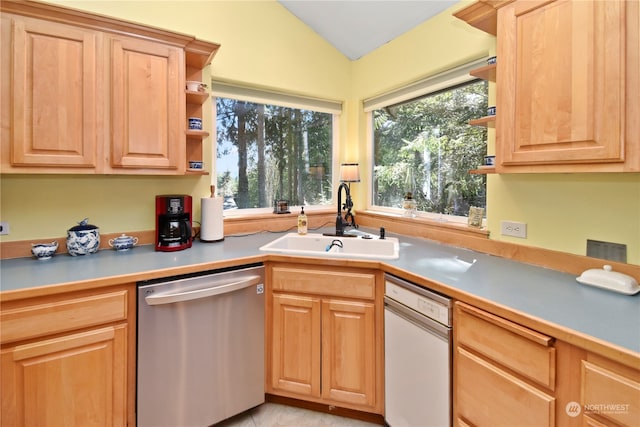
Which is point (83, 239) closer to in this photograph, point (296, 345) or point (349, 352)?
point (296, 345)

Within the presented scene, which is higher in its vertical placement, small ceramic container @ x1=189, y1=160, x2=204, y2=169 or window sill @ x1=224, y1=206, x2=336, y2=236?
small ceramic container @ x1=189, y1=160, x2=204, y2=169

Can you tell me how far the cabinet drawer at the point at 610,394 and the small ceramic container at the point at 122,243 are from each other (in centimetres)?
218

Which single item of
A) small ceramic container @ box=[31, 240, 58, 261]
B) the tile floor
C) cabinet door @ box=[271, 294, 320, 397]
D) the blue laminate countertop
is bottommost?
the tile floor

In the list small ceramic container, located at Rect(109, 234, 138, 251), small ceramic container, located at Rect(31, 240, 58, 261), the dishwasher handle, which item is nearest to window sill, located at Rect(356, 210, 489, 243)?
the dishwasher handle

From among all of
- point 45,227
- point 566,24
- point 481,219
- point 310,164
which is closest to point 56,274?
point 45,227

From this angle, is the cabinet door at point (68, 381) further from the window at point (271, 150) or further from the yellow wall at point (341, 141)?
the window at point (271, 150)

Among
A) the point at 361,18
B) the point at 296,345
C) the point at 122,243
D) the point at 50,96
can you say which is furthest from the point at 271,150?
the point at 296,345

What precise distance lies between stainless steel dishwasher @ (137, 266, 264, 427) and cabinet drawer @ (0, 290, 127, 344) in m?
0.10

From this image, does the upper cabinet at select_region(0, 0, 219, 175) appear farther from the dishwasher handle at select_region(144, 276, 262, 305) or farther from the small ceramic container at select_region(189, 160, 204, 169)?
the dishwasher handle at select_region(144, 276, 262, 305)

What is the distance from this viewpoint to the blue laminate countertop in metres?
1.01

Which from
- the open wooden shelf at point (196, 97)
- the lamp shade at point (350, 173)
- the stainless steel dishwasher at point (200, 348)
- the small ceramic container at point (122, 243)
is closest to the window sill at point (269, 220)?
the lamp shade at point (350, 173)

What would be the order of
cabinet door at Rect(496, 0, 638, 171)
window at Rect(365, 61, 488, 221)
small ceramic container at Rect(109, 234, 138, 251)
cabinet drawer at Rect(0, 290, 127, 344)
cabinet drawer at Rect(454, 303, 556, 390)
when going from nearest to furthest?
cabinet drawer at Rect(454, 303, 556, 390) < cabinet door at Rect(496, 0, 638, 171) < cabinet drawer at Rect(0, 290, 127, 344) < small ceramic container at Rect(109, 234, 138, 251) < window at Rect(365, 61, 488, 221)

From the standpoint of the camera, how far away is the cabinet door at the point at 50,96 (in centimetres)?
150

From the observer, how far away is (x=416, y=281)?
1461 mm
